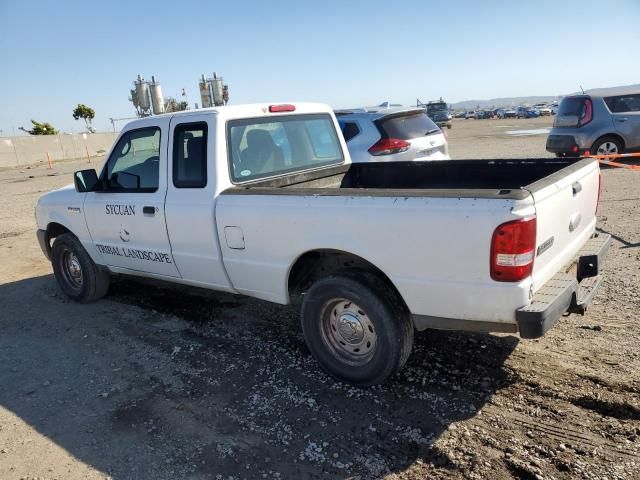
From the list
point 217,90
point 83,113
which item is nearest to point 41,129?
point 83,113

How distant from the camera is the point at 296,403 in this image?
3.51m

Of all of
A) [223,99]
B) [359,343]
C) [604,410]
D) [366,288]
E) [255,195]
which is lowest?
[604,410]

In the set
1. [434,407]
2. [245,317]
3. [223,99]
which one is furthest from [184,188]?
[223,99]

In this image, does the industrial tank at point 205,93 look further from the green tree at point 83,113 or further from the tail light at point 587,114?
the green tree at point 83,113

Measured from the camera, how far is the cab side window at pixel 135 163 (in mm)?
→ 4660

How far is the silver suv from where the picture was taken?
461 inches

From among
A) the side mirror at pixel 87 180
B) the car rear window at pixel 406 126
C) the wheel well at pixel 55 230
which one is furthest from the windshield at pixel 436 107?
the side mirror at pixel 87 180

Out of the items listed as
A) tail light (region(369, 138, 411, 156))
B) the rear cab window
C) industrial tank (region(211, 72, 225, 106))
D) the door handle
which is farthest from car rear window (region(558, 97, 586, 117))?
the door handle

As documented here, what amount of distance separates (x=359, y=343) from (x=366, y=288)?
0.48 metres

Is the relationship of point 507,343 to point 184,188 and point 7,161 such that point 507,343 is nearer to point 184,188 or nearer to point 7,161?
point 184,188

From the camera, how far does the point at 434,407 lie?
3322mm

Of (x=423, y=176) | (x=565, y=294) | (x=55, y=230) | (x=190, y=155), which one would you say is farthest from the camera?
(x=55, y=230)

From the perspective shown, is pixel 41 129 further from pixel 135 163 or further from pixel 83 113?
pixel 135 163

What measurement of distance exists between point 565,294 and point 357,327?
131cm
